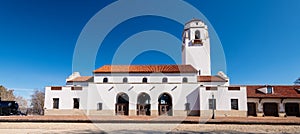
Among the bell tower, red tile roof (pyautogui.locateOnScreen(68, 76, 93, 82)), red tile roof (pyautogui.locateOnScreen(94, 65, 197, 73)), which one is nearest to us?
red tile roof (pyautogui.locateOnScreen(94, 65, 197, 73))

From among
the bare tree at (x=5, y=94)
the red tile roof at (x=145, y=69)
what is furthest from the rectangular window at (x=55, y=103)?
the bare tree at (x=5, y=94)

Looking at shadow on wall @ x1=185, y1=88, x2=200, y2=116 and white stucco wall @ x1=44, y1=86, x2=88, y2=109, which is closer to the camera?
shadow on wall @ x1=185, y1=88, x2=200, y2=116

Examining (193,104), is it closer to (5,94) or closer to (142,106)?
(142,106)

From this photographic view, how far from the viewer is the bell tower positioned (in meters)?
35.3

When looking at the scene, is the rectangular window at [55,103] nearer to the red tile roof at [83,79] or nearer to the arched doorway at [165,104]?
the red tile roof at [83,79]

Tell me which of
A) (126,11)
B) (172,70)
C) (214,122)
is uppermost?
(126,11)

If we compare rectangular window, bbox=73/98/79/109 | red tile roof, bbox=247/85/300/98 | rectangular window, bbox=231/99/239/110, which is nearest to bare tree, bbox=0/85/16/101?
rectangular window, bbox=73/98/79/109

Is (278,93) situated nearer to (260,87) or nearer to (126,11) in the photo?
(260,87)

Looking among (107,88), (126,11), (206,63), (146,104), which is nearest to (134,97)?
(146,104)

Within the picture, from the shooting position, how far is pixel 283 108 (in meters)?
26.8

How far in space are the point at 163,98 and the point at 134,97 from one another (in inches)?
156

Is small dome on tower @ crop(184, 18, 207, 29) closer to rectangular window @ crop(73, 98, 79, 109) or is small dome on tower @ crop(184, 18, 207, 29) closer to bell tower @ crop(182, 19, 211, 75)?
bell tower @ crop(182, 19, 211, 75)

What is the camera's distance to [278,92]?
27953 mm

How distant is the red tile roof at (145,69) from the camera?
1146 inches
